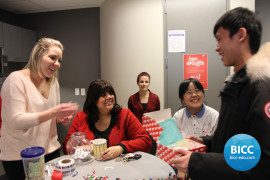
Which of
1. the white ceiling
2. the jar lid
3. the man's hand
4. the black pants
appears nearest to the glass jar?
the black pants

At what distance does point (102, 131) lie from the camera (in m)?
1.89

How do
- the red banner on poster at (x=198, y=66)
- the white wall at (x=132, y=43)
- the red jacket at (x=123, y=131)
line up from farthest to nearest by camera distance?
1. the white wall at (x=132, y=43)
2. the red banner on poster at (x=198, y=66)
3. the red jacket at (x=123, y=131)

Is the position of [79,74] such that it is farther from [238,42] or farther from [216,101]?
[238,42]

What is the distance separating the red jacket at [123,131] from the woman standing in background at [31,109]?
0.79 ft

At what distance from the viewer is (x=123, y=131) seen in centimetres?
192

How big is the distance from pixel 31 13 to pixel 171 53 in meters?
2.90

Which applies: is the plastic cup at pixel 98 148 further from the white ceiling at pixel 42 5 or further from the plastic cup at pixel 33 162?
the white ceiling at pixel 42 5

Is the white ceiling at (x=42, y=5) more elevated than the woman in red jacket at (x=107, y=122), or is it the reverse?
the white ceiling at (x=42, y=5)

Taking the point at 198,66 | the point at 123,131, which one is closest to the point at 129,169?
the point at 123,131

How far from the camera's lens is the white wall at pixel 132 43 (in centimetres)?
317

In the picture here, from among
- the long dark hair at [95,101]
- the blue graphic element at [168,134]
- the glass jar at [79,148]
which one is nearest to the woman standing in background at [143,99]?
the long dark hair at [95,101]

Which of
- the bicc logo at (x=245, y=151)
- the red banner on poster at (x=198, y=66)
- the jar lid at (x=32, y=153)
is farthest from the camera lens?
the red banner on poster at (x=198, y=66)

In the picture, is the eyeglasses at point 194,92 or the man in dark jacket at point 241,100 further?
the eyeglasses at point 194,92

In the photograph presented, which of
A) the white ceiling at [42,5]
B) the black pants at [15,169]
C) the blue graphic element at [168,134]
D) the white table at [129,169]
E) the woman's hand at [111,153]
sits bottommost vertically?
the black pants at [15,169]
